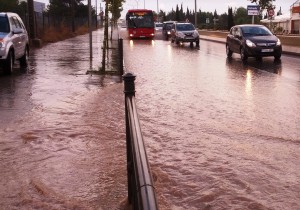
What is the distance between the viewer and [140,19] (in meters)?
44.1

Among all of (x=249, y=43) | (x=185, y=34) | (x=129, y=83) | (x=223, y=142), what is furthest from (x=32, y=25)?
(x=129, y=83)

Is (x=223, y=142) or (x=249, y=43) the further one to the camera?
(x=249, y=43)

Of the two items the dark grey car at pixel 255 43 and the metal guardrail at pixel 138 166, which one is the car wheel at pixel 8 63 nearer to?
the dark grey car at pixel 255 43

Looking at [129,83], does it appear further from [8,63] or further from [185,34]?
[185,34]

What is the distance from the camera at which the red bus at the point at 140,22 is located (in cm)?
→ 4412

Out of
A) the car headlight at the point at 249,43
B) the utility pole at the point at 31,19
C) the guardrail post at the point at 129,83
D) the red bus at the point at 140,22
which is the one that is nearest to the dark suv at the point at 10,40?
the car headlight at the point at 249,43

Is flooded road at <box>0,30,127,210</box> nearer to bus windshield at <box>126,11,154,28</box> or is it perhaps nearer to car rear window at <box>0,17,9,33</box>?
car rear window at <box>0,17,9,33</box>

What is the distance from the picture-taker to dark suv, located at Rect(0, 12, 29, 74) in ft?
44.2

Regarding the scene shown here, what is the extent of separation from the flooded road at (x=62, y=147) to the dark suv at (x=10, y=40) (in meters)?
2.25

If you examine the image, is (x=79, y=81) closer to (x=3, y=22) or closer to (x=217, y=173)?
Result: (x=3, y=22)

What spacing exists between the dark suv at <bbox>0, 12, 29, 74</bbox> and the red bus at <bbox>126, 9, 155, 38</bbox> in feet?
93.9

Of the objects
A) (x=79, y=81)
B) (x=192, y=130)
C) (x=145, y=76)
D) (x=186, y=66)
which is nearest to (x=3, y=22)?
(x=79, y=81)

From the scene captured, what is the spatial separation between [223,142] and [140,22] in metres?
38.7

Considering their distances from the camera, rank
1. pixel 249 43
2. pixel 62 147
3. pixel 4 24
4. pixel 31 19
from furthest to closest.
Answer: pixel 31 19 < pixel 249 43 < pixel 4 24 < pixel 62 147
